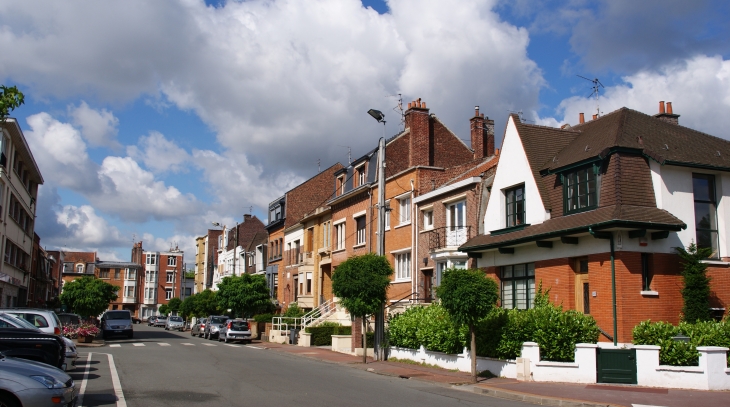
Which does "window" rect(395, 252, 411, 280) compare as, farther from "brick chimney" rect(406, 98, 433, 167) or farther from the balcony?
"brick chimney" rect(406, 98, 433, 167)

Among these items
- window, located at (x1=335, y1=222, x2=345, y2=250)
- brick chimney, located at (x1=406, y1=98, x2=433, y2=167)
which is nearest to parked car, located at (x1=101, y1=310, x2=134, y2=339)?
window, located at (x1=335, y1=222, x2=345, y2=250)

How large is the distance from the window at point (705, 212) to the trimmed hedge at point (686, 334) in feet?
10.4

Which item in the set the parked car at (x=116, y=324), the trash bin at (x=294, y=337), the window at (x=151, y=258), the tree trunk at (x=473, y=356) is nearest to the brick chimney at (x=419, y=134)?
the trash bin at (x=294, y=337)

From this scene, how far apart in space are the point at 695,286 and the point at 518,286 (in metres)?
5.70

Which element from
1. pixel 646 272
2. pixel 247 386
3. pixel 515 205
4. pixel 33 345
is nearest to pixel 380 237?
pixel 515 205

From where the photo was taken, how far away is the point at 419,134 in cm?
3388

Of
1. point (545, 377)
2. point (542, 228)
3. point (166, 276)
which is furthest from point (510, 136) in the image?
point (166, 276)

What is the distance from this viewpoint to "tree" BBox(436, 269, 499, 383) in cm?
1764

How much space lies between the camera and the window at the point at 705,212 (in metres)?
19.2

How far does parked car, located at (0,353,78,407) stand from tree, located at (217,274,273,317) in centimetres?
3600

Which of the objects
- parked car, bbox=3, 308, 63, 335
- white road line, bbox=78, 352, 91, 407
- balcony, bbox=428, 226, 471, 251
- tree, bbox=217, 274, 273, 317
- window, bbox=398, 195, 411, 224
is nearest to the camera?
white road line, bbox=78, 352, 91, 407

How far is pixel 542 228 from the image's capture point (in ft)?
66.8

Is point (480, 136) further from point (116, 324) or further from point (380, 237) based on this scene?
point (116, 324)

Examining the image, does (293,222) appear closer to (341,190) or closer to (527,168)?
(341,190)
